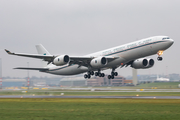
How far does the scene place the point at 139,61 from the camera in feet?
186

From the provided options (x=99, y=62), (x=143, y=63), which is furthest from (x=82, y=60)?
(x=143, y=63)

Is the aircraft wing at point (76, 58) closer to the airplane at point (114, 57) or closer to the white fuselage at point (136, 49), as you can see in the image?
the airplane at point (114, 57)

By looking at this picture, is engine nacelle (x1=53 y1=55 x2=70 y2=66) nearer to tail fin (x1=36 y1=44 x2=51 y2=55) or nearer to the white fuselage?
the white fuselage

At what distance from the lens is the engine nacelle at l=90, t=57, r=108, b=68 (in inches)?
2005

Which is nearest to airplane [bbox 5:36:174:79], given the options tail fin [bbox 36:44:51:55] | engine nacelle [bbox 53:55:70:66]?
engine nacelle [bbox 53:55:70:66]

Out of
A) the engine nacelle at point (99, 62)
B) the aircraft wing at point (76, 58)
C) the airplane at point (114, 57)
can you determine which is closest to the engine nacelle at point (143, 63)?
the airplane at point (114, 57)

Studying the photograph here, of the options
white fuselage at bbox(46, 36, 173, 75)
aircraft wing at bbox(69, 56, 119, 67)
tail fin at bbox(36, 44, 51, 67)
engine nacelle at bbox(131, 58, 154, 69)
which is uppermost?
tail fin at bbox(36, 44, 51, 67)

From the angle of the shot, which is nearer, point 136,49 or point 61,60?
point 136,49

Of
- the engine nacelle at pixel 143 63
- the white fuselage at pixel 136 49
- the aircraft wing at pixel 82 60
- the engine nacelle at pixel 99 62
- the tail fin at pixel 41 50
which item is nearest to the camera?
the white fuselage at pixel 136 49

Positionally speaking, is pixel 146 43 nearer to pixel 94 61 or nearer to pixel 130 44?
pixel 130 44

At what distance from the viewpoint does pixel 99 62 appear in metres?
50.9

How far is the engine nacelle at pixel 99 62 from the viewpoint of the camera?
5094 cm

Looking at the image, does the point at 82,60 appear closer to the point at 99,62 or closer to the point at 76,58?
the point at 76,58

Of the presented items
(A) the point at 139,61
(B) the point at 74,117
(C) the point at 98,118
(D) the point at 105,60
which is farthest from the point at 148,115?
(A) the point at 139,61
